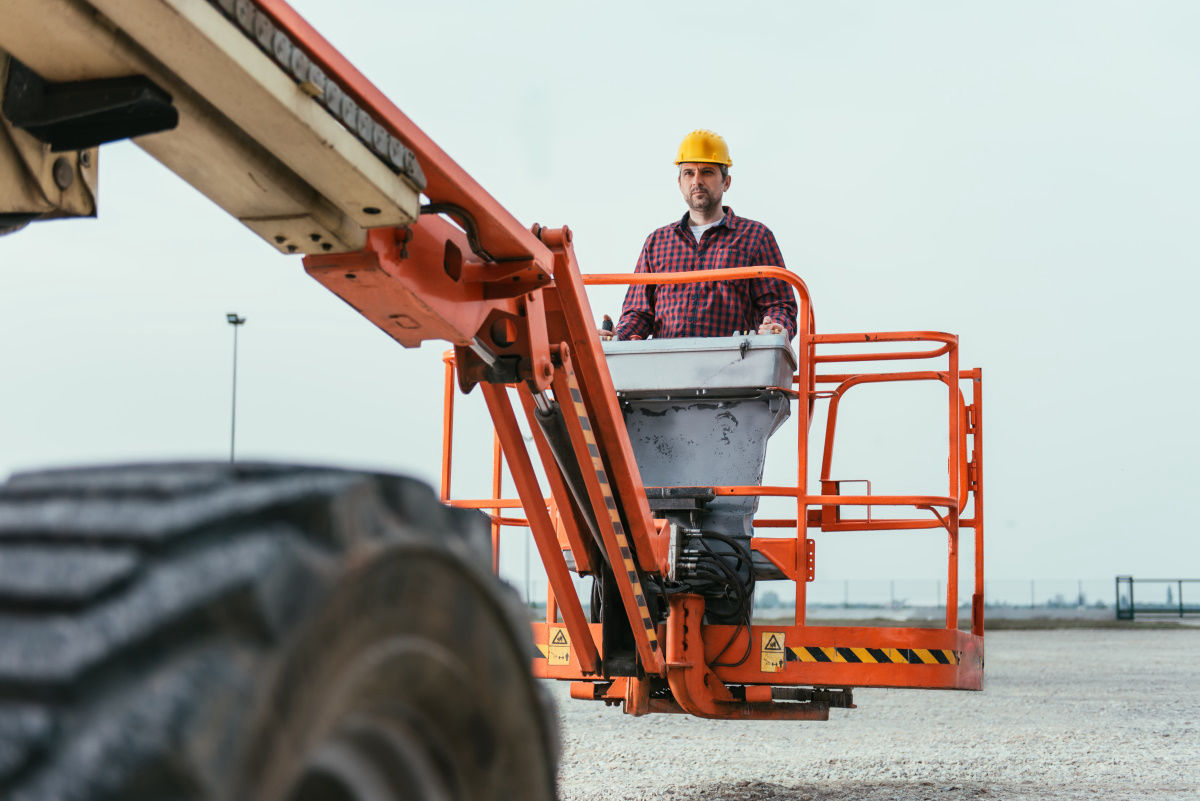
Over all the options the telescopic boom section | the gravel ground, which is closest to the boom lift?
the telescopic boom section

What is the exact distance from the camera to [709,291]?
23.0 ft

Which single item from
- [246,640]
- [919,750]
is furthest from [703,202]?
[246,640]

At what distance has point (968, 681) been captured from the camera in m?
5.80

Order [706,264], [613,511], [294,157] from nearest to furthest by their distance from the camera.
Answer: [294,157]
[613,511]
[706,264]

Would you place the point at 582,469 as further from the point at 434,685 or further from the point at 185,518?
the point at 185,518

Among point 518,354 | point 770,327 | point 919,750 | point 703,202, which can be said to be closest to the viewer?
point 518,354

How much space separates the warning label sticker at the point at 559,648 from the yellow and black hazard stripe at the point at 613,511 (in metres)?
0.43

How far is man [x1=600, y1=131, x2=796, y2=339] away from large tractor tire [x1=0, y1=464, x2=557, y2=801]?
4892mm

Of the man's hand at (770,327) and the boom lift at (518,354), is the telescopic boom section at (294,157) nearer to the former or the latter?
the boom lift at (518,354)

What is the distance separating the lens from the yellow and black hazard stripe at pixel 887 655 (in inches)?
221

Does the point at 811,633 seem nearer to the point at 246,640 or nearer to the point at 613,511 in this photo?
the point at 613,511

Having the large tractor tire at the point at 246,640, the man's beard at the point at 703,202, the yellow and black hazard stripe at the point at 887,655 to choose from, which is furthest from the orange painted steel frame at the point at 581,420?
the large tractor tire at the point at 246,640

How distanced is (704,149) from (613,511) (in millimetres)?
3288

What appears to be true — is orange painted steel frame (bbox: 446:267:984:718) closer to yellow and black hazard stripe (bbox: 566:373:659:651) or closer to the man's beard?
yellow and black hazard stripe (bbox: 566:373:659:651)
